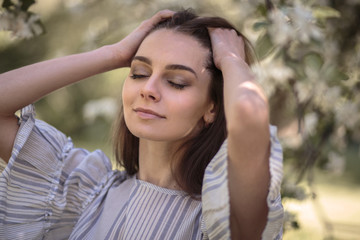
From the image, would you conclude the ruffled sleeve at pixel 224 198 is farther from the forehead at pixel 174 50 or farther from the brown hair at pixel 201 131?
the forehead at pixel 174 50

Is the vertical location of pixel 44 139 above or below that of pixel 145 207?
above

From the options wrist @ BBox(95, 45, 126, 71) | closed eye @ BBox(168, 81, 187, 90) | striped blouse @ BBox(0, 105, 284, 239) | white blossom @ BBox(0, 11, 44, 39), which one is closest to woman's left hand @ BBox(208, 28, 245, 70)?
closed eye @ BBox(168, 81, 187, 90)

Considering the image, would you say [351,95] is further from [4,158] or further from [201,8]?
[4,158]

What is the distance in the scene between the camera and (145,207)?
5.98ft

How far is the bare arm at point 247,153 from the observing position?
141cm

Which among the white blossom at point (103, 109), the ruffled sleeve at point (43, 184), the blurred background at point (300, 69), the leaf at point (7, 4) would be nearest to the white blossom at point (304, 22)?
the blurred background at point (300, 69)

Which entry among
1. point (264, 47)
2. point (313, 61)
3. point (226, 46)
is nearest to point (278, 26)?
point (264, 47)

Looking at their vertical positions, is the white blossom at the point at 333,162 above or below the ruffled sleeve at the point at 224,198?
below

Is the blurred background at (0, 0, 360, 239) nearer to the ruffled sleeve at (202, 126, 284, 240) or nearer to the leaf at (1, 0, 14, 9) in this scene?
the leaf at (1, 0, 14, 9)

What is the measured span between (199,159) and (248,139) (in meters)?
0.43

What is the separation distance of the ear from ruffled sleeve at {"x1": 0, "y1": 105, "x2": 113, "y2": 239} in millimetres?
474

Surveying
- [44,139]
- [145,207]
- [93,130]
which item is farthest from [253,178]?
[93,130]

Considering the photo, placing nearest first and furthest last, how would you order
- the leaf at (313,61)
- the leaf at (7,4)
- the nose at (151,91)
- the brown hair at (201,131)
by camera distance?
the nose at (151,91) < the brown hair at (201,131) < the leaf at (7,4) < the leaf at (313,61)

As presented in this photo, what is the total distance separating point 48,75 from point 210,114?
0.59 metres
